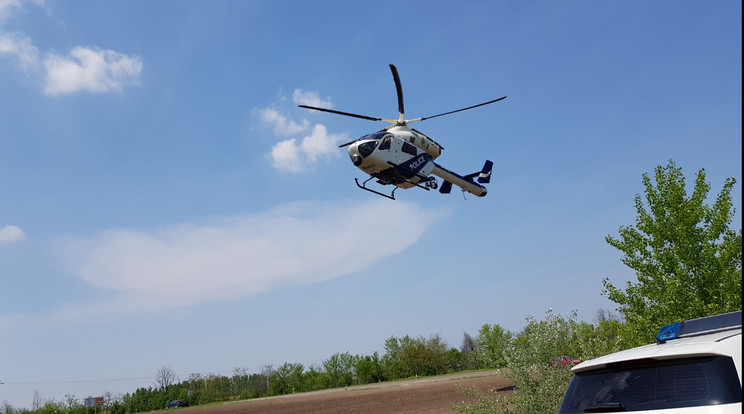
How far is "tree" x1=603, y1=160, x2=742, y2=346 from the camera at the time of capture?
13.6 m

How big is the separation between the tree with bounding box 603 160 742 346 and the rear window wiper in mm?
11102

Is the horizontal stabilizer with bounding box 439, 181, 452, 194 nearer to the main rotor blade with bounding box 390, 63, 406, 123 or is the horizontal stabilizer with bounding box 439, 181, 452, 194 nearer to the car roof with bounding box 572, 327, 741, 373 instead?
the main rotor blade with bounding box 390, 63, 406, 123

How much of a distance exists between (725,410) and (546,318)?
9252mm

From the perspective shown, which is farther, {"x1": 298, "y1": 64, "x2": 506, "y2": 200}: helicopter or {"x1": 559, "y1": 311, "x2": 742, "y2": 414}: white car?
{"x1": 298, "y1": 64, "x2": 506, "y2": 200}: helicopter

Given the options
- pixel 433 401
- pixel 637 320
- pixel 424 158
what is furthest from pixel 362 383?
pixel 637 320

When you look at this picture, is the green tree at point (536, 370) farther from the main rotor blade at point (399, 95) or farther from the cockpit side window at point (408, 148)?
the main rotor blade at point (399, 95)

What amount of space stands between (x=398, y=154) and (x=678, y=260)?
1140 cm

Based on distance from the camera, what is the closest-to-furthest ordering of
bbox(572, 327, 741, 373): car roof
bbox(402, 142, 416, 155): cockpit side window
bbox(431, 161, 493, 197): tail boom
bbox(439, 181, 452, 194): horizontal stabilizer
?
bbox(572, 327, 741, 373): car roof < bbox(402, 142, 416, 155): cockpit side window < bbox(431, 161, 493, 197): tail boom < bbox(439, 181, 452, 194): horizontal stabilizer

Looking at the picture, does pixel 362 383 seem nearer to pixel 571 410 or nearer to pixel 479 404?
pixel 479 404

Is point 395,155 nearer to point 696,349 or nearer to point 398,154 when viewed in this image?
point 398,154

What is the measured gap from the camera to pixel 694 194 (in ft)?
49.9

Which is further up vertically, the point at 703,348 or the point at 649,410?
the point at 703,348

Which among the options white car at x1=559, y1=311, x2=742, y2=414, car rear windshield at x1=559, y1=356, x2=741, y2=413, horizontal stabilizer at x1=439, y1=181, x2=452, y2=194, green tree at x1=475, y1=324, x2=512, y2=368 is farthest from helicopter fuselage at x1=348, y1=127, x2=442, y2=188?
car rear windshield at x1=559, y1=356, x2=741, y2=413

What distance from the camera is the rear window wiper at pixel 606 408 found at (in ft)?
13.5
